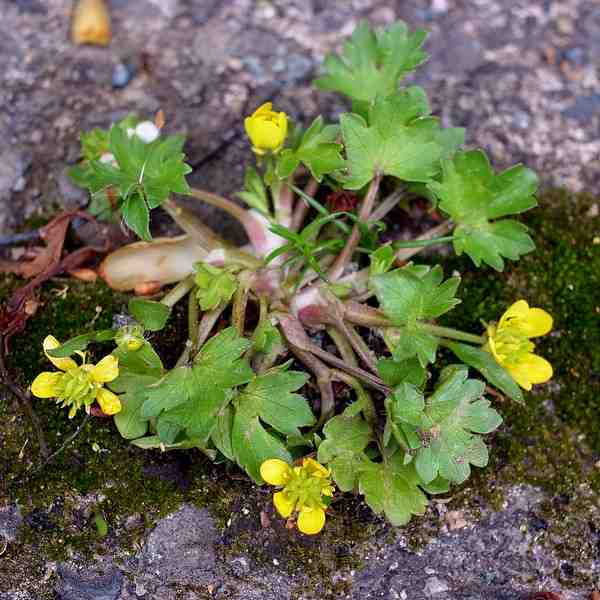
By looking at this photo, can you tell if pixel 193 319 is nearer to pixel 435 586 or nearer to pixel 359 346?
pixel 359 346

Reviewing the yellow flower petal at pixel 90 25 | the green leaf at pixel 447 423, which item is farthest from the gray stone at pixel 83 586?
the yellow flower petal at pixel 90 25

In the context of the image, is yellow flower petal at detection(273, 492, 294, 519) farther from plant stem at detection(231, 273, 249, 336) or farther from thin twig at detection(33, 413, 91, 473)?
thin twig at detection(33, 413, 91, 473)

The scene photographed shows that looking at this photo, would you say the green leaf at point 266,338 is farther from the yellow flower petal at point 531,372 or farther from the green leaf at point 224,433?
the yellow flower petal at point 531,372

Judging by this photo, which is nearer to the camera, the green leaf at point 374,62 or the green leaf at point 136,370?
the green leaf at point 136,370

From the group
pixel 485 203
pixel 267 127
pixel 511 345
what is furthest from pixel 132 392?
pixel 485 203

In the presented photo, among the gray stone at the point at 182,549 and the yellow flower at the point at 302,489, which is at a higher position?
the yellow flower at the point at 302,489

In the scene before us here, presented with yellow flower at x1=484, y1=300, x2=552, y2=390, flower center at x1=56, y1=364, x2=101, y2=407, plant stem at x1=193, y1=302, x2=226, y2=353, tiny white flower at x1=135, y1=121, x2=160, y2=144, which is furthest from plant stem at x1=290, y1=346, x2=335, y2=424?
tiny white flower at x1=135, y1=121, x2=160, y2=144
